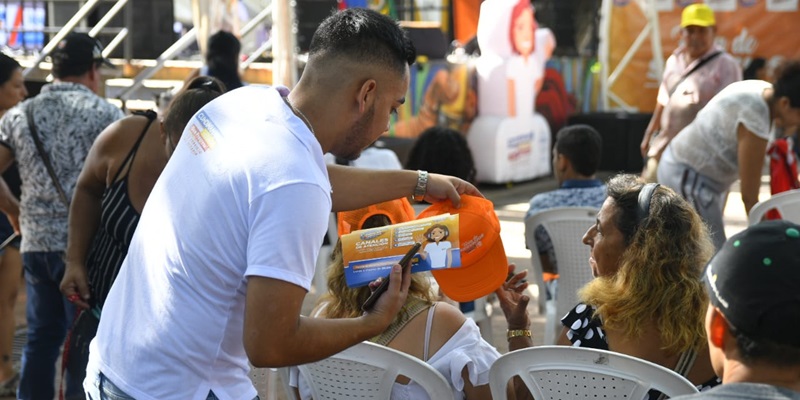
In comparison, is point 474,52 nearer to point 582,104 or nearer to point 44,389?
point 582,104

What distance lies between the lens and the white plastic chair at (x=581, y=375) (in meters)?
2.60

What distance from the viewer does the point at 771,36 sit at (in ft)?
42.4

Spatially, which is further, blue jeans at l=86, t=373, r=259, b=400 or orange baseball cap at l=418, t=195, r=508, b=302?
orange baseball cap at l=418, t=195, r=508, b=302

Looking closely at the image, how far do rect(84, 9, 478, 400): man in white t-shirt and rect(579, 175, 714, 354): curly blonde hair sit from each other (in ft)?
3.12

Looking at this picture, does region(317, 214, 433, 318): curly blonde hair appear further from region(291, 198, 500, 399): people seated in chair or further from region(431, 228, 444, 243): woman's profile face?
region(431, 228, 444, 243): woman's profile face

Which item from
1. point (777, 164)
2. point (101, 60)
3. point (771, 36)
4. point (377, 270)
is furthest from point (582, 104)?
point (377, 270)

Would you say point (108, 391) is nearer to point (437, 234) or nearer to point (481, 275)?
point (437, 234)

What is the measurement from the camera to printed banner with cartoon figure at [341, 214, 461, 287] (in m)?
2.15

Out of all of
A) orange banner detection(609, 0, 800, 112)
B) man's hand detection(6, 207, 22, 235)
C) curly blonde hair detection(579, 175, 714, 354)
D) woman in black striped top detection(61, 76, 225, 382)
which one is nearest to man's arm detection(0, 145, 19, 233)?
man's hand detection(6, 207, 22, 235)

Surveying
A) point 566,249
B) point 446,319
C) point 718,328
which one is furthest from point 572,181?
point 718,328

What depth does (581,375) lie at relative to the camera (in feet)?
8.92

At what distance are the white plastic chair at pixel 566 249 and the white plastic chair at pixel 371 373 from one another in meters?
2.11

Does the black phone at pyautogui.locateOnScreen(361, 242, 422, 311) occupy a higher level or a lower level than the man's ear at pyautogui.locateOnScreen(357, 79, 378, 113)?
lower

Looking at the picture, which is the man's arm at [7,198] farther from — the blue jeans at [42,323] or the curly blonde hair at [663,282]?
the curly blonde hair at [663,282]
